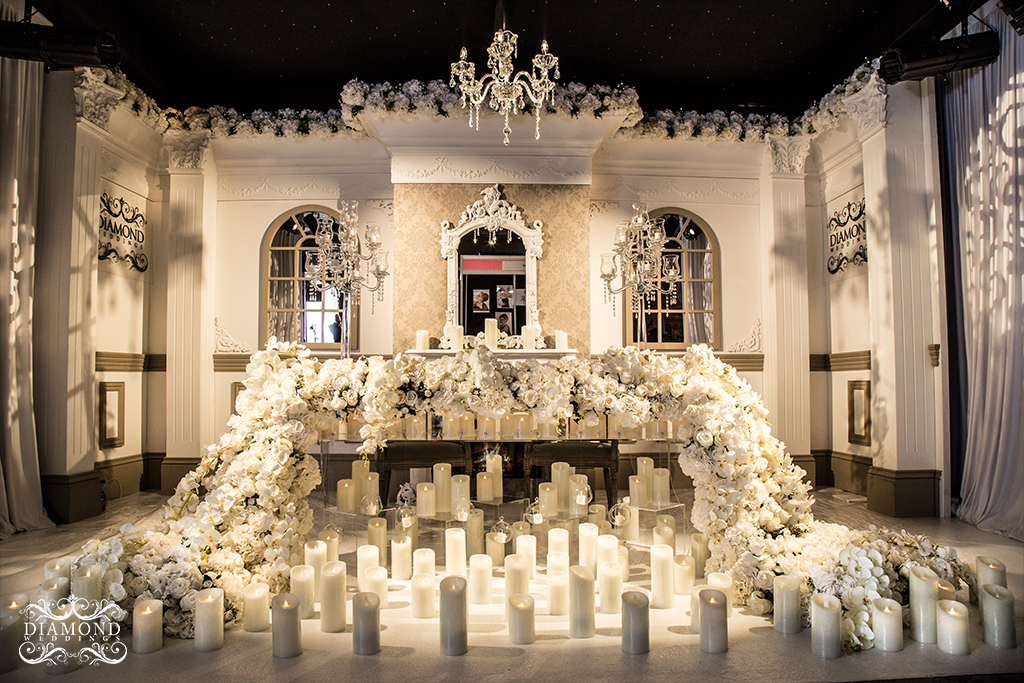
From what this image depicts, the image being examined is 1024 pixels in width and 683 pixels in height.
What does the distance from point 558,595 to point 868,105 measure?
15.8ft

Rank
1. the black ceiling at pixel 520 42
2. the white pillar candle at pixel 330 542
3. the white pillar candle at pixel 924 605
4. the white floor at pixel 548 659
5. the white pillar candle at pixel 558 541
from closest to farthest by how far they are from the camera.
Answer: the white floor at pixel 548 659 → the white pillar candle at pixel 924 605 → the white pillar candle at pixel 558 541 → the white pillar candle at pixel 330 542 → the black ceiling at pixel 520 42

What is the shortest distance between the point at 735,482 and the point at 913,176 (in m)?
3.61

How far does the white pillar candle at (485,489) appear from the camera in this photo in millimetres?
3057

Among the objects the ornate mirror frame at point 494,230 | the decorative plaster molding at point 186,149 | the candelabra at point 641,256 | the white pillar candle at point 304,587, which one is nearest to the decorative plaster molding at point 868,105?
the candelabra at point 641,256

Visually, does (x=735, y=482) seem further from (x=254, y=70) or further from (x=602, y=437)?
(x=254, y=70)

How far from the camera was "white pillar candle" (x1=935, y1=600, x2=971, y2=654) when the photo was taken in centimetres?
202

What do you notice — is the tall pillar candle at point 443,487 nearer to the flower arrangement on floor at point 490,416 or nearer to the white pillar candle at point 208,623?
the flower arrangement on floor at point 490,416

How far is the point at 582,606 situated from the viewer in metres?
2.16

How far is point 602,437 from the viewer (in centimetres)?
276

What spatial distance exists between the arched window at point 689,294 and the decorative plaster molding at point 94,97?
5.33m

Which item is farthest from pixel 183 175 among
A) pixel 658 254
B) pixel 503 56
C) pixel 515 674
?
pixel 515 674

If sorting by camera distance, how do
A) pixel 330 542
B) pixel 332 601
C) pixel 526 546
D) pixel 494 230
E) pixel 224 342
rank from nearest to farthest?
pixel 332 601 < pixel 526 546 < pixel 330 542 < pixel 494 230 < pixel 224 342

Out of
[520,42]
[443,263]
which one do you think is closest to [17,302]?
[443,263]

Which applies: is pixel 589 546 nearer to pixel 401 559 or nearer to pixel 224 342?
pixel 401 559
